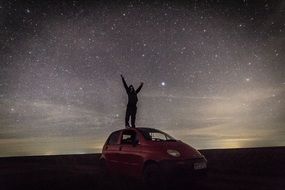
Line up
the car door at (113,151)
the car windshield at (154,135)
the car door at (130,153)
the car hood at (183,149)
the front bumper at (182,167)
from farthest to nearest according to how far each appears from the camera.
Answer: the car door at (113,151), the car windshield at (154,135), the car door at (130,153), the car hood at (183,149), the front bumper at (182,167)

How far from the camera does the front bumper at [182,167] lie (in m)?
9.93

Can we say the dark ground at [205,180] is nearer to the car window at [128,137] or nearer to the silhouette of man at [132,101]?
the car window at [128,137]

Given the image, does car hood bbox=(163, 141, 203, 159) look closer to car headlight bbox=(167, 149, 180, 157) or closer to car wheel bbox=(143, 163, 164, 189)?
car headlight bbox=(167, 149, 180, 157)

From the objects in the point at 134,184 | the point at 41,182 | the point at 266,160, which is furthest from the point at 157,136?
the point at 266,160

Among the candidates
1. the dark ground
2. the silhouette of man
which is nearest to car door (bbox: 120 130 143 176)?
the dark ground

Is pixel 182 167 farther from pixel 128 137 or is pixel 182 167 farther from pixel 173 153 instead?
pixel 128 137

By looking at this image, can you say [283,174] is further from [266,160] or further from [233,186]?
[266,160]

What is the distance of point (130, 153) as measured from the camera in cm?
1134

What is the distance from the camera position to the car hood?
10375 mm

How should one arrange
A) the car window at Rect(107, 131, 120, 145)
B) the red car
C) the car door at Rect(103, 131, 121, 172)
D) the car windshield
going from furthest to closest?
the car window at Rect(107, 131, 120, 145) < the car door at Rect(103, 131, 121, 172) < the car windshield < the red car

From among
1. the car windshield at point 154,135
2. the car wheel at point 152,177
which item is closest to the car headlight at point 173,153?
the car wheel at point 152,177

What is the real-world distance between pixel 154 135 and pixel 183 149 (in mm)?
1385

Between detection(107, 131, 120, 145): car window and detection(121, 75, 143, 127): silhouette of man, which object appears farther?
detection(121, 75, 143, 127): silhouette of man

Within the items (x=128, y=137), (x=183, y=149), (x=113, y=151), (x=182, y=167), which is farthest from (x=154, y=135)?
(x=182, y=167)
